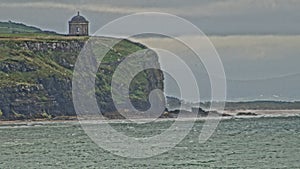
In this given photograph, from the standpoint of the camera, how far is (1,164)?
8069 centimetres

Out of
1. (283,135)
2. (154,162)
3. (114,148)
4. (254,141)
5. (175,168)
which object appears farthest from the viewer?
(283,135)

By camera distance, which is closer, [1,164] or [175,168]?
[175,168]

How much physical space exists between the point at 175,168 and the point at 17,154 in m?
27.0

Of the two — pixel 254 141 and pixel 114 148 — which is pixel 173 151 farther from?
pixel 254 141

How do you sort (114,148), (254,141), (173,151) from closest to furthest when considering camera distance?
(173,151)
(114,148)
(254,141)

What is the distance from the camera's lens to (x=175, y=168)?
241 feet

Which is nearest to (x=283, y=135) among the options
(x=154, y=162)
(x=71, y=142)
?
(x=71, y=142)

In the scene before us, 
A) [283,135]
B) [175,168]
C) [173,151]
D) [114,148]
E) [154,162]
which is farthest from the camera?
[283,135]

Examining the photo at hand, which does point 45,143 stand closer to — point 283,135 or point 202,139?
point 202,139

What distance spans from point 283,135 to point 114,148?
113 ft

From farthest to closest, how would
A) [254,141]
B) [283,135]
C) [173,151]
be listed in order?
[283,135], [254,141], [173,151]

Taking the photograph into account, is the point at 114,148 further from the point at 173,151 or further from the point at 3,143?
the point at 3,143

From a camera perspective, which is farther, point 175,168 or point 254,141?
Answer: point 254,141

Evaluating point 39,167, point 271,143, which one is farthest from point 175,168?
point 271,143
